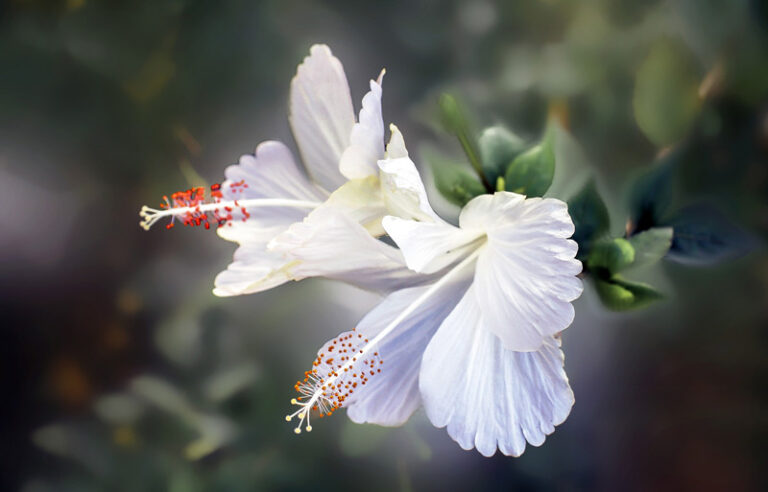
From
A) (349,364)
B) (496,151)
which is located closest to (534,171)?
(496,151)

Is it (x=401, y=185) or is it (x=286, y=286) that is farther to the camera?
(x=286, y=286)

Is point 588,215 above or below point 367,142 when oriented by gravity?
below

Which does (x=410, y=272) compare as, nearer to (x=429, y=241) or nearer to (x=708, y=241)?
(x=429, y=241)

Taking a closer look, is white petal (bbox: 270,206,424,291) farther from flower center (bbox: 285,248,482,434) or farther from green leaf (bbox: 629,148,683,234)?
green leaf (bbox: 629,148,683,234)

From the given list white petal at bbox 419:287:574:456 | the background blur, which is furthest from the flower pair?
the background blur

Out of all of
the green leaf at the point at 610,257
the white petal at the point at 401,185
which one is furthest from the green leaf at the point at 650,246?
the white petal at the point at 401,185

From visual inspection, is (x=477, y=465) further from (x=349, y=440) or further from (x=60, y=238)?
(x=60, y=238)
